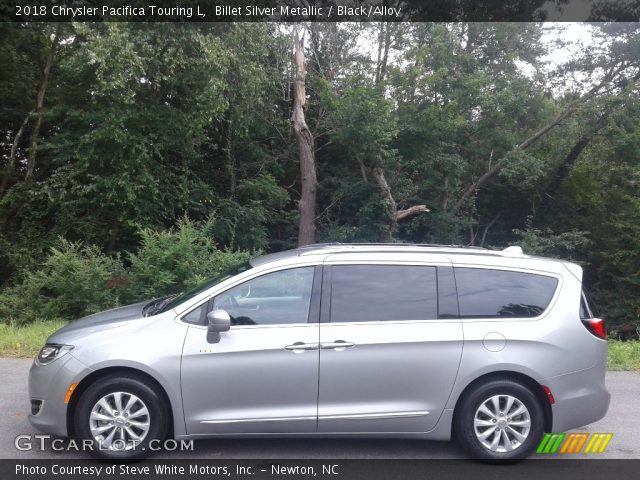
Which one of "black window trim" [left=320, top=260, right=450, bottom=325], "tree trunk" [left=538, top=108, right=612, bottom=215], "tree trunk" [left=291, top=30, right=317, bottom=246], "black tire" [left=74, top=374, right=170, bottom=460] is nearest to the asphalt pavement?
"black tire" [left=74, top=374, right=170, bottom=460]

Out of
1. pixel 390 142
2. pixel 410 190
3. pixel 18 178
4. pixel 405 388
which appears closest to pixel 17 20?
pixel 18 178

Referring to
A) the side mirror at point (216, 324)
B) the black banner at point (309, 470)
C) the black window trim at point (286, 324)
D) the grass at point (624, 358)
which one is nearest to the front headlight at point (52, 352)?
the black banner at point (309, 470)

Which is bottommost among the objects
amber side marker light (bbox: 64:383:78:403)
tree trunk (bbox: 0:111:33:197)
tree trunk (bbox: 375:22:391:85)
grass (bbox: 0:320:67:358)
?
grass (bbox: 0:320:67:358)

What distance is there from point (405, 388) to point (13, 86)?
60.2 ft

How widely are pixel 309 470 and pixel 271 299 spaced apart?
139 centimetres

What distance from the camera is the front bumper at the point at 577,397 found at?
17.0 feet

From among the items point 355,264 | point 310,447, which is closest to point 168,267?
point 310,447

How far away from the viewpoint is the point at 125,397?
4992mm

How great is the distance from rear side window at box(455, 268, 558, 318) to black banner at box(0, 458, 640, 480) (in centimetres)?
124

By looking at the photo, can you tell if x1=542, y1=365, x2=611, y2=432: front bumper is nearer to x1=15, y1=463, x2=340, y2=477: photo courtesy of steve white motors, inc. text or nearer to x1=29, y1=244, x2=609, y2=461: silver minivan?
x1=29, y1=244, x2=609, y2=461: silver minivan

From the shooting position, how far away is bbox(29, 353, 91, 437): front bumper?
4.97 meters

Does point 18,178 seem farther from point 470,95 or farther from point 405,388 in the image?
point 405,388

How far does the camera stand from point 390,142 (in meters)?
20.1

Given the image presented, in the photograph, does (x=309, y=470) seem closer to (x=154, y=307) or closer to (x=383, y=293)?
(x=383, y=293)
